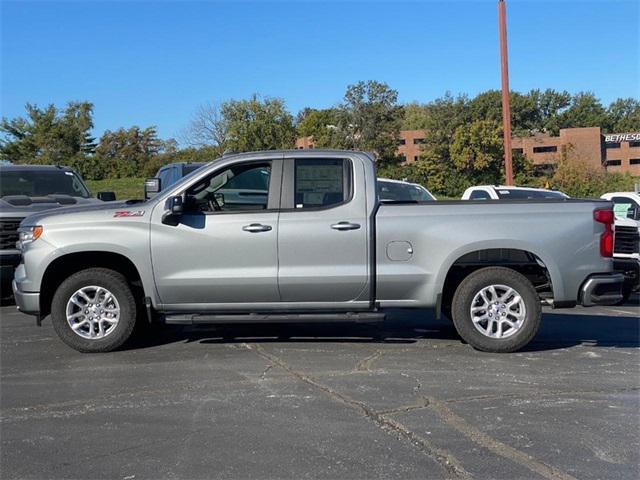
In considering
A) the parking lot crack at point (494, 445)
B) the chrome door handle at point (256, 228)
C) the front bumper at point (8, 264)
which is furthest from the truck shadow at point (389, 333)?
the front bumper at point (8, 264)

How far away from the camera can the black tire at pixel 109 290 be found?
6.73 meters

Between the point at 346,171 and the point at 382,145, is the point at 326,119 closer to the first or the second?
the point at 382,145

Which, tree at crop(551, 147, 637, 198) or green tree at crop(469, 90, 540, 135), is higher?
green tree at crop(469, 90, 540, 135)

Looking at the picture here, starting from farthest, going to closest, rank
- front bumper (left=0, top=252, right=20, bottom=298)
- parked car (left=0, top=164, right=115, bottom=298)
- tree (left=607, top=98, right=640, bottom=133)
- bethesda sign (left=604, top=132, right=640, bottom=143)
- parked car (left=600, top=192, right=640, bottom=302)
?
tree (left=607, top=98, right=640, bottom=133), bethesda sign (left=604, top=132, right=640, bottom=143), parked car (left=0, top=164, right=115, bottom=298), front bumper (left=0, top=252, right=20, bottom=298), parked car (left=600, top=192, right=640, bottom=302)

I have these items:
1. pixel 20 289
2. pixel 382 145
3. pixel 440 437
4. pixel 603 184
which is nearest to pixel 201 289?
pixel 20 289

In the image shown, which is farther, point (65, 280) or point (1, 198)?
point (1, 198)

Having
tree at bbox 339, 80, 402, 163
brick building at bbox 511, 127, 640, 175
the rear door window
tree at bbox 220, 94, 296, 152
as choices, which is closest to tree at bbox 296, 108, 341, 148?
tree at bbox 339, 80, 402, 163

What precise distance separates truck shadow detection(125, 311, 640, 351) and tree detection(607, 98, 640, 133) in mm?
98523

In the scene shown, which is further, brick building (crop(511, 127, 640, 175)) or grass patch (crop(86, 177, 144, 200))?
brick building (crop(511, 127, 640, 175))

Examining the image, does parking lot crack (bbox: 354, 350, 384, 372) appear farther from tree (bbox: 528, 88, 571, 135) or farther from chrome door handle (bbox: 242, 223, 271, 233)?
tree (bbox: 528, 88, 571, 135)

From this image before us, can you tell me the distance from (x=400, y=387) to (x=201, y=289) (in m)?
2.23

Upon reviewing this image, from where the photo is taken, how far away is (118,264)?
6.98 metres

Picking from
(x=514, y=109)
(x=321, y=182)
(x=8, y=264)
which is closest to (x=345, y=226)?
(x=321, y=182)

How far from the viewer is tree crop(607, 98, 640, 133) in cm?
9781
